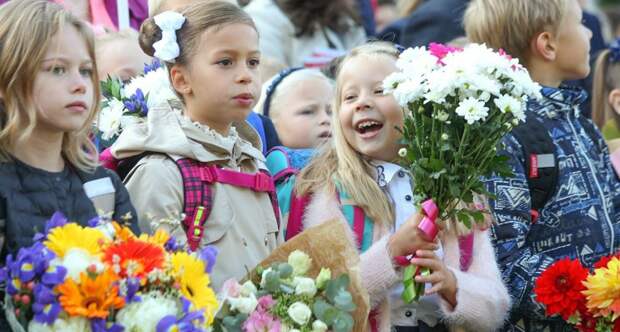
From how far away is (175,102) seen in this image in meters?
5.14

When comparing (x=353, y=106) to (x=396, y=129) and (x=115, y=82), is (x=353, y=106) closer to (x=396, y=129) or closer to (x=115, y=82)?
(x=396, y=129)

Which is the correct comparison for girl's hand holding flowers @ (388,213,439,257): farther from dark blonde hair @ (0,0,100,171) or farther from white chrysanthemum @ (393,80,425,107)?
dark blonde hair @ (0,0,100,171)

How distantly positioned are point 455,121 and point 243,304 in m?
1.21

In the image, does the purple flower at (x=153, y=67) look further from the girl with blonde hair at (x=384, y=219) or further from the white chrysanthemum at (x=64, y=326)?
the white chrysanthemum at (x=64, y=326)

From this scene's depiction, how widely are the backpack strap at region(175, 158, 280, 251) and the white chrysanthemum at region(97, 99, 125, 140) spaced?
59 centimetres

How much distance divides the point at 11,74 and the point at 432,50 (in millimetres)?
1754

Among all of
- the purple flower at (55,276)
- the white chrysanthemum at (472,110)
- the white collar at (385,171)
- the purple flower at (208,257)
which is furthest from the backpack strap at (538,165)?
the purple flower at (55,276)

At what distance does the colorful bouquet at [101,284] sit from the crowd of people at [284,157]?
0.21m

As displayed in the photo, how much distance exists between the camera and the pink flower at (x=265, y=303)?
439 centimetres

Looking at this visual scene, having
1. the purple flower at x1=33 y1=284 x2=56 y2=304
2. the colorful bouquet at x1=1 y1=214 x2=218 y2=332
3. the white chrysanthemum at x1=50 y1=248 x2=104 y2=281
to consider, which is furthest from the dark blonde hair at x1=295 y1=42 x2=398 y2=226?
the purple flower at x1=33 y1=284 x2=56 y2=304

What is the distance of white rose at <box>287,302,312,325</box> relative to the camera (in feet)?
14.3

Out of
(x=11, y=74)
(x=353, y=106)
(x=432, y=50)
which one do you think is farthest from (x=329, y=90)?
(x=11, y=74)

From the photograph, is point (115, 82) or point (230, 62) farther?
point (115, 82)

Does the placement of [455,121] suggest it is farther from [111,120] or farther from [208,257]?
A: [111,120]
